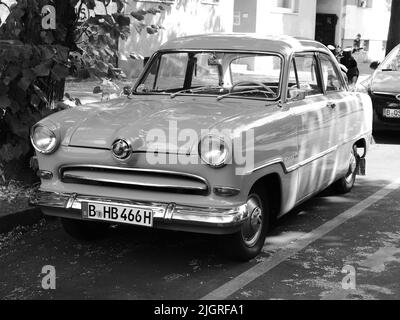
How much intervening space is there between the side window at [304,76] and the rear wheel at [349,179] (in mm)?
1200

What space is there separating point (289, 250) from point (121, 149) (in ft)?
5.60

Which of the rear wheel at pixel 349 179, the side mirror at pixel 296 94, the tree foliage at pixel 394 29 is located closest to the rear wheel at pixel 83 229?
the side mirror at pixel 296 94

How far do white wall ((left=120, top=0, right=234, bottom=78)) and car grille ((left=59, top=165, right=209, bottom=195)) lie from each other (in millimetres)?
11962

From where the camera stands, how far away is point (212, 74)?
5.89 m

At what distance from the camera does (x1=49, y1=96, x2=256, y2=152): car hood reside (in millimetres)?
4520

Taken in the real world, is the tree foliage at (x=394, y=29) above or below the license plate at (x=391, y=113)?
above

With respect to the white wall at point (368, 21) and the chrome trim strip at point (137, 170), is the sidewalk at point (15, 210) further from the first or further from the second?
the white wall at point (368, 21)

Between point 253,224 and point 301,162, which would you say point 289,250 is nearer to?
point 253,224

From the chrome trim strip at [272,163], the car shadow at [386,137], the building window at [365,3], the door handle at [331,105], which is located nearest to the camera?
the chrome trim strip at [272,163]

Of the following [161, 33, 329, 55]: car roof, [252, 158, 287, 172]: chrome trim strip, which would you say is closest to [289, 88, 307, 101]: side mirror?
[161, 33, 329, 55]: car roof

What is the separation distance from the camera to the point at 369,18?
3016 cm

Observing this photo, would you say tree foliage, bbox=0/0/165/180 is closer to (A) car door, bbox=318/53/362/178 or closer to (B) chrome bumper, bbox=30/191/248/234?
(A) car door, bbox=318/53/362/178

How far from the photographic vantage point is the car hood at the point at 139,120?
4.52 m
